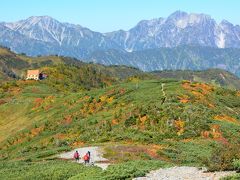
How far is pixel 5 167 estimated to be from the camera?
4328cm

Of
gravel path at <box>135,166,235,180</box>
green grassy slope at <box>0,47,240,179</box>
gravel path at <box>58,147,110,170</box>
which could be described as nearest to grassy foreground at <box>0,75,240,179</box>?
green grassy slope at <box>0,47,240,179</box>

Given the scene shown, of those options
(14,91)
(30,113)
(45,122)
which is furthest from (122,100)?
(14,91)

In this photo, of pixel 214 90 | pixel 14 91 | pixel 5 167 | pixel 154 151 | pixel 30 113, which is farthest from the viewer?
pixel 14 91

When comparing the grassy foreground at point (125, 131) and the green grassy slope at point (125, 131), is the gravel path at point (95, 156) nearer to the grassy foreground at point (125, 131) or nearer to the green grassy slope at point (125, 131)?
the grassy foreground at point (125, 131)

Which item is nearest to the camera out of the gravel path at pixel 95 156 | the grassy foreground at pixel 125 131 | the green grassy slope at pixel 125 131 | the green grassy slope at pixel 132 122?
the grassy foreground at pixel 125 131

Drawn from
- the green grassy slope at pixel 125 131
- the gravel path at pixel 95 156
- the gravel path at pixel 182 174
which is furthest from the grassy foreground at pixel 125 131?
the gravel path at pixel 95 156

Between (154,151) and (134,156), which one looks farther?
(154,151)

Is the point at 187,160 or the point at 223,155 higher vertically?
the point at 223,155

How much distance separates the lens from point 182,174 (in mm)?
27906

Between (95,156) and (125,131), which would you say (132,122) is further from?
(95,156)

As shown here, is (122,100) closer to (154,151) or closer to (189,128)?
(189,128)

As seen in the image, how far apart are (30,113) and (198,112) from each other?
5924cm

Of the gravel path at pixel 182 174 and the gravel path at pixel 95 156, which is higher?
the gravel path at pixel 182 174

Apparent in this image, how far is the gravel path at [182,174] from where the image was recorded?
85.9 feet
